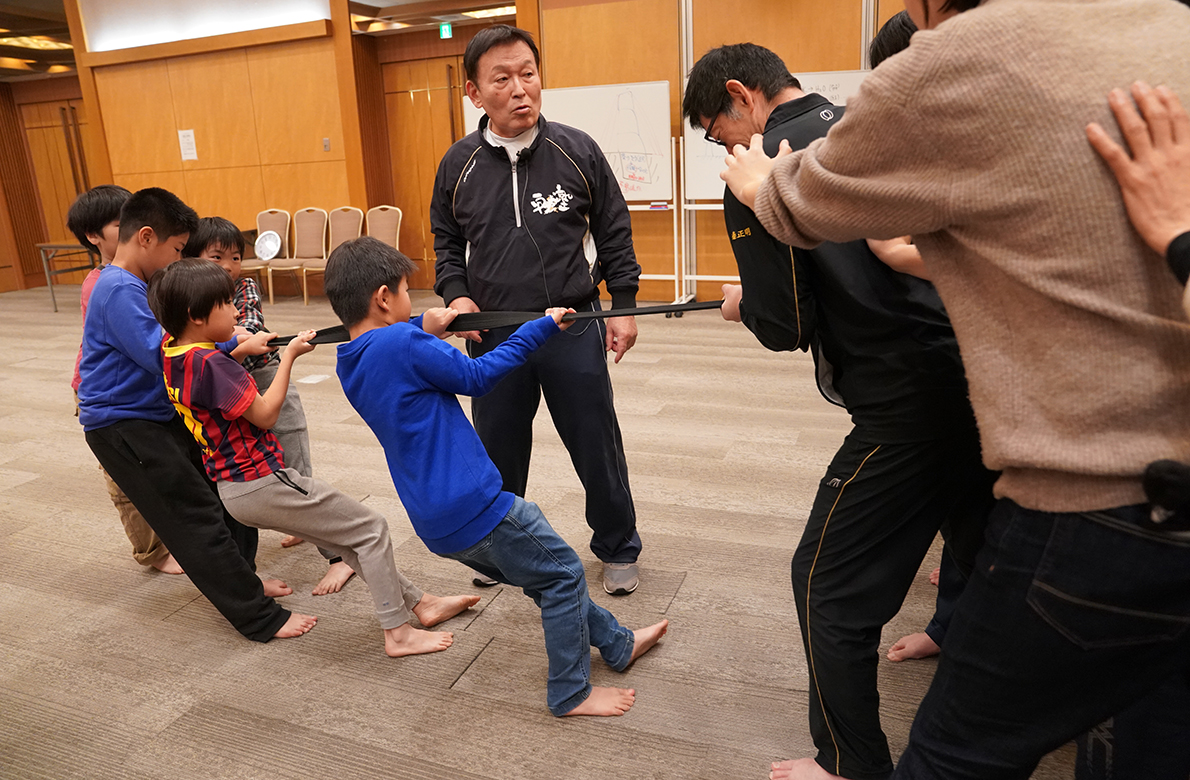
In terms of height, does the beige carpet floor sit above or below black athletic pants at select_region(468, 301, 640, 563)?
below

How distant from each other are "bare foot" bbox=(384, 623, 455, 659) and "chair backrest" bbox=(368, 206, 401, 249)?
6.30 metres

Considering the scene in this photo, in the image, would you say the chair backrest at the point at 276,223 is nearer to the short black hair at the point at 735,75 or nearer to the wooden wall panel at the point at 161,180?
the wooden wall panel at the point at 161,180

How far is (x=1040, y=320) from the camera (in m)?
0.84

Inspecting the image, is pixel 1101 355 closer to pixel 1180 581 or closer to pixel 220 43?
pixel 1180 581

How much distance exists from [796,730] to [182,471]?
1.73 m

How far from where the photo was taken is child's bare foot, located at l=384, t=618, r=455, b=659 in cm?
208

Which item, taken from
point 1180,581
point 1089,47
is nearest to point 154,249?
point 1089,47

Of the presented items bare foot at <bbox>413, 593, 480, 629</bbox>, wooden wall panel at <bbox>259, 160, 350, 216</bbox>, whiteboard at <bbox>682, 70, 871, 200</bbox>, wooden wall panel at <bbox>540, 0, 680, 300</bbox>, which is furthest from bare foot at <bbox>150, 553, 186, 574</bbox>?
wooden wall panel at <bbox>259, 160, 350, 216</bbox>

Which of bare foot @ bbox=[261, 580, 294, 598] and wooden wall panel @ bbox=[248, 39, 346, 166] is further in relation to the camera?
wooden wall panel @ bbox=[248, 39, 346, 166]

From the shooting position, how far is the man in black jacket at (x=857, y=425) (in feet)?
4.34

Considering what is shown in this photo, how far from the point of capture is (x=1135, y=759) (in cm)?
121

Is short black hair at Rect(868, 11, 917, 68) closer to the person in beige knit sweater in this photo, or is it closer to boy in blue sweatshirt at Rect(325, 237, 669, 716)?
the person in beige knit sweater

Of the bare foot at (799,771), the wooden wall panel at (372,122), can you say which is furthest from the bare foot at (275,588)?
the wooden wall panel at (372,122)

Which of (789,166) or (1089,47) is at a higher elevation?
(1089,47)
